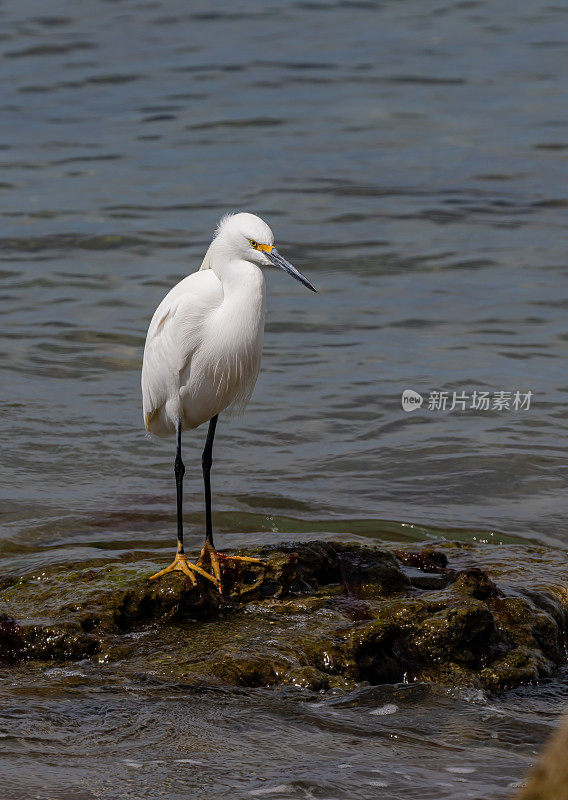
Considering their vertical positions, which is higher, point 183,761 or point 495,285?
point 495,285

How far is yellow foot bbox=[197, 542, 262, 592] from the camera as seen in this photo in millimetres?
5250

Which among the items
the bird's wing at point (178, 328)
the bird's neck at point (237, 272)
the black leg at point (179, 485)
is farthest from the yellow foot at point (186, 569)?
the bird's neck at point (237, 272)

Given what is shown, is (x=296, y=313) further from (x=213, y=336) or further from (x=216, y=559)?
(x=216, y=559)

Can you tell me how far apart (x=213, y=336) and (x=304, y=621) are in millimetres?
1379

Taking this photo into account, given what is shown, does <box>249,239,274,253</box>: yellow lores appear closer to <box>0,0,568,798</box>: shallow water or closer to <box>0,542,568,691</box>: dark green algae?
<box>0,542,568,691</box>: dark green algae

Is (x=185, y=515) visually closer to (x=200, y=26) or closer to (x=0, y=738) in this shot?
(x=0, y=738)

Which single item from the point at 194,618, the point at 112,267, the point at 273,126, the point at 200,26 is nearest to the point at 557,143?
the point at 273,126

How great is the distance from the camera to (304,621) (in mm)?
4883

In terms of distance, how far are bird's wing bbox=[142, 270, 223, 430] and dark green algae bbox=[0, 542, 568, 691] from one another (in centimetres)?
91

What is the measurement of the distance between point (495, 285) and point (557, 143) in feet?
14.2

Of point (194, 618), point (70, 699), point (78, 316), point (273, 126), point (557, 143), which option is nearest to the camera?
point (70, 699)

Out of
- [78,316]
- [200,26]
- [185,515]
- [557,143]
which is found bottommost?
[185,515]

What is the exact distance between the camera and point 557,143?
14.5m

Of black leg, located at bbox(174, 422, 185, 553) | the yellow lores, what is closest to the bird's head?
the yellow lores
